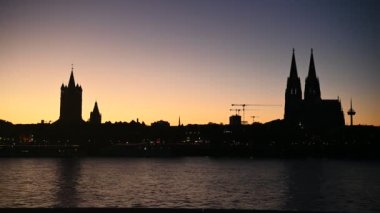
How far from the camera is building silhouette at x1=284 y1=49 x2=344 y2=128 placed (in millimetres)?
159250

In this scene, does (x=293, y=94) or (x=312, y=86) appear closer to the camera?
(x=312, y=86)

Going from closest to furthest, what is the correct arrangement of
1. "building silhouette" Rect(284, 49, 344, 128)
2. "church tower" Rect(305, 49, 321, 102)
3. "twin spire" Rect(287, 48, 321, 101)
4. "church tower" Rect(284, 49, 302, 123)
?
"church tower" Rect(305, 49, 321, 102) → "twin spire" Rect(287, 48, 321, 101) → "church tower" Rect(284, 49, 302, 123) → "building silhouette" Rect(284, 49, 344, 128)

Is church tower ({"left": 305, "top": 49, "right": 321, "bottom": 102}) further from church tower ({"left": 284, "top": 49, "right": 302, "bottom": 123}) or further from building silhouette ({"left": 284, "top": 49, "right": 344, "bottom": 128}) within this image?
church tower ({"left": 284, "top": 49, "right": 302, "bottom": 123})

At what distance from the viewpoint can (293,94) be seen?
530 feet

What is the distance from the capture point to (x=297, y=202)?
132ft

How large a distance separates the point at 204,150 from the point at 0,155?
65713mm

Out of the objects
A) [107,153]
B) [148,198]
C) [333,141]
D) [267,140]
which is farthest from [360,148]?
[148,198]

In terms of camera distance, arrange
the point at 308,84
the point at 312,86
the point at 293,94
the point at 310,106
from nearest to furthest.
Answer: the point at 312,86 < the point at 308,84 < the point at 293,94 < the point at 310,106

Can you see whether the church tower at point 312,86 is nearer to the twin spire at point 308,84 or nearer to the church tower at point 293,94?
the twin spire at point 308,84

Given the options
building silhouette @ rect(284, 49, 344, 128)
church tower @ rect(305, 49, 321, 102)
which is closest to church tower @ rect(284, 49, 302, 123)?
building silhouette @ rect(284, 49, 344, 128)

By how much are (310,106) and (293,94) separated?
6.96 m

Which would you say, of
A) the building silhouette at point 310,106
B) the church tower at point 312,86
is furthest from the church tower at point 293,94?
the church tower at point 312,86

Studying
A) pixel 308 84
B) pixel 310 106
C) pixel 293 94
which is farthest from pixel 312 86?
pixel 310 106

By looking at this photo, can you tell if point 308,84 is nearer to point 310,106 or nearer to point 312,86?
point 312,86
